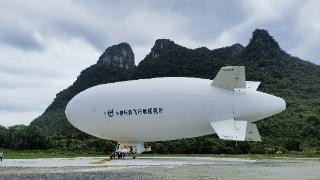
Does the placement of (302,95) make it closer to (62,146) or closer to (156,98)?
(62,146)

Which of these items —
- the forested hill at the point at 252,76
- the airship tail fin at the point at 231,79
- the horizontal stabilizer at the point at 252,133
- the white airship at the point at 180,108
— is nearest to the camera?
the white airship at the point at 180,108

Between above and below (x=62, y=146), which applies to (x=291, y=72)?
above

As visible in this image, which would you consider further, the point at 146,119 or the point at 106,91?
the point at 106,91

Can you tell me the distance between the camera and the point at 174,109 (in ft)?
115

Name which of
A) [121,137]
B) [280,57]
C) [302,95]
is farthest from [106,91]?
[280,57]

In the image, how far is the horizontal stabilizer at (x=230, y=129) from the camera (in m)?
33.0

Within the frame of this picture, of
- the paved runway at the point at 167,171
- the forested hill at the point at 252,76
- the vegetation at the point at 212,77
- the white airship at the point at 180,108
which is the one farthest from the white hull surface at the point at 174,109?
the forested hill at the point at 252,76

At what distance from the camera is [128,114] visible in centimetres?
3700

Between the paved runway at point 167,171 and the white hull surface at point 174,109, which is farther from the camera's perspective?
the white hull surface at point 174,109

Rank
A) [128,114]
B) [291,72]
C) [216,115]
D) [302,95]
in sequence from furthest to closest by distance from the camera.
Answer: [291,72], [302,95], [128,114], [216,115]

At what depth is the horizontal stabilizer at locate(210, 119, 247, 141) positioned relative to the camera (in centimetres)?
3297

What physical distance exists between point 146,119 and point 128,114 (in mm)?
1695

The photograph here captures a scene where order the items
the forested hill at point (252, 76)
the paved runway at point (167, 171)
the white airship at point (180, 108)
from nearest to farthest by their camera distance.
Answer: the paved runway at point (167, 171) < the white airship at point (180, 108) < the forested hill at point (252, 76)

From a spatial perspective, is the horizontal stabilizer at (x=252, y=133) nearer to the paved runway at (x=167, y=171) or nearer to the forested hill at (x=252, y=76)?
the paved runway at (x=167, y=171)
